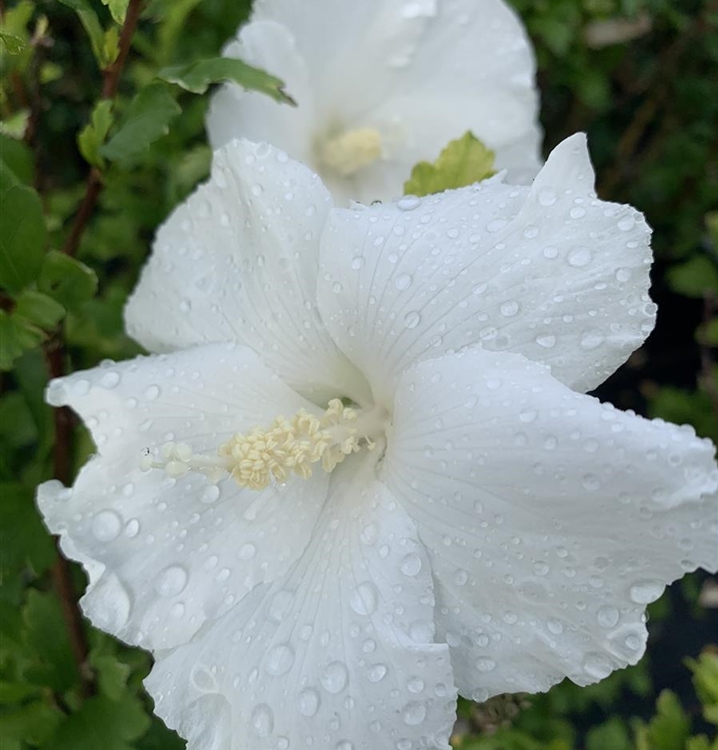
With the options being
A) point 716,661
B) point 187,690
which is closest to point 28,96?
point 187,690

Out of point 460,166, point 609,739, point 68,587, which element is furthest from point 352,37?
point 609,739

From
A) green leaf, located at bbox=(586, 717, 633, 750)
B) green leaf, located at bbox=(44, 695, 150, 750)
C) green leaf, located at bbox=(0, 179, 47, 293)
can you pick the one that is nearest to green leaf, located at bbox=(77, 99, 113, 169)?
green leaf, located at bbox=(0, 179, 47, 293)

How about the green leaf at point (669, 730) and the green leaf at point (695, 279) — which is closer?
the green leaf at point (669, 730)

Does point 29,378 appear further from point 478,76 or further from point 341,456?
point 478,76

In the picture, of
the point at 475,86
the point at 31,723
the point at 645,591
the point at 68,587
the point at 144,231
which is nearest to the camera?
the point at 645,591

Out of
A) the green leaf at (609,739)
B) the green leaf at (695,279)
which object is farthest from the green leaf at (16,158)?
the green leaf at (695,279)

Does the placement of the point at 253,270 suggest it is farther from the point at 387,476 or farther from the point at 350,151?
the point at 350,151

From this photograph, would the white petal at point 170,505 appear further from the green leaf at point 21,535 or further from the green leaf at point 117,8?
the green leaf at point 117,8
